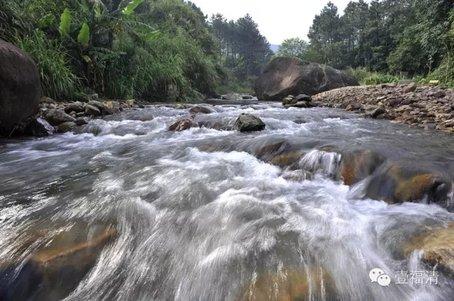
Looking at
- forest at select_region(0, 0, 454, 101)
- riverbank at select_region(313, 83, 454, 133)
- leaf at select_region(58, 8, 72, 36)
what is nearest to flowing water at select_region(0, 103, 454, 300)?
riverbank at select_region(313, 83, 454, 133)

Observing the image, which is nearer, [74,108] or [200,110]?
[74,108]

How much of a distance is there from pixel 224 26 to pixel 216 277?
59.9 metres

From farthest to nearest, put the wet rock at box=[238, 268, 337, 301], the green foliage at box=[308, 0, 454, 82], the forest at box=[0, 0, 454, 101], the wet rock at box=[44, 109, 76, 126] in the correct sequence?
the green foliage at box=[308, 0, 454, 82]
the forest at box=[0, 0, 454, 101]
the wet rock at box=[44, 109, 76, 126]
the wet rock at box=[238, 268, 337, 301]

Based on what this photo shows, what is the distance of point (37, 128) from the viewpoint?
6.11 meters

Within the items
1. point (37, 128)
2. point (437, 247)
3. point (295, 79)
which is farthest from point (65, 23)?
point (295, 79)

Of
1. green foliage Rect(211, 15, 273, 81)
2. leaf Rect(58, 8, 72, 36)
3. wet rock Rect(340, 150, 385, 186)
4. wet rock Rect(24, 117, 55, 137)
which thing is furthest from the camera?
green foliage Rect(211, 15, 273, 81)

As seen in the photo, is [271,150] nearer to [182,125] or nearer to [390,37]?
[182,125]

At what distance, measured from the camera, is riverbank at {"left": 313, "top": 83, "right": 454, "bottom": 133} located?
6.27m

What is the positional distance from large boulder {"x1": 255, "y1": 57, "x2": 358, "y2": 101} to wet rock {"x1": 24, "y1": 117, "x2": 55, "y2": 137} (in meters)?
13.6

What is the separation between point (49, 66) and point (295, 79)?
12.9m

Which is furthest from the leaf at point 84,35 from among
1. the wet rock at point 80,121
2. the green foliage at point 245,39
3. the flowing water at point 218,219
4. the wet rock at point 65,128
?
the green foliage at point 245,39

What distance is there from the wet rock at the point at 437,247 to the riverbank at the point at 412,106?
398 cm

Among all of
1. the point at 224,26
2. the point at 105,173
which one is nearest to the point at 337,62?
the point at 224,26

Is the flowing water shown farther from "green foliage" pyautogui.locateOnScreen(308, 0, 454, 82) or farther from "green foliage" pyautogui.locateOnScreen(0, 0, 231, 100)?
"green foliage" pyautogui.locateOnScreen(308, 0, 454, 82)
